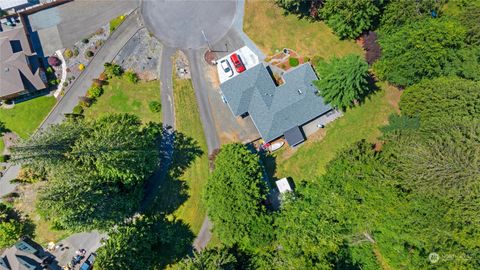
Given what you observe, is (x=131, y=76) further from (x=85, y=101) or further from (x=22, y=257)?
(x=22, y=257)

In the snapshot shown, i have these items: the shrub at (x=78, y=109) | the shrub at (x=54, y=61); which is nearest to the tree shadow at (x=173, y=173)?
the shrub at (x=78, y=109)

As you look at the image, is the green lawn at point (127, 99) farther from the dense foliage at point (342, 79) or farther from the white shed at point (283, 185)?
the dense foliage at point (342, 79)

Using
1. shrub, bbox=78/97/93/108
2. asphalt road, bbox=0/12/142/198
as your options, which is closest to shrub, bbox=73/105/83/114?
shrub, bbox=78/97/93/108

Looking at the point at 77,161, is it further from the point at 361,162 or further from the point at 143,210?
the point at 361,162

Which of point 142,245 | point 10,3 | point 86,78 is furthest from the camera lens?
point 86,78

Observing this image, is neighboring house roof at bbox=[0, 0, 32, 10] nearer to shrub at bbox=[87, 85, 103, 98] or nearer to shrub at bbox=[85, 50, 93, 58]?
shrub at bbox=[85, 50, 93, 58]

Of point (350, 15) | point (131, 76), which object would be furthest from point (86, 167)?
point (350, 15)

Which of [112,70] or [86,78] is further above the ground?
[86,78]
